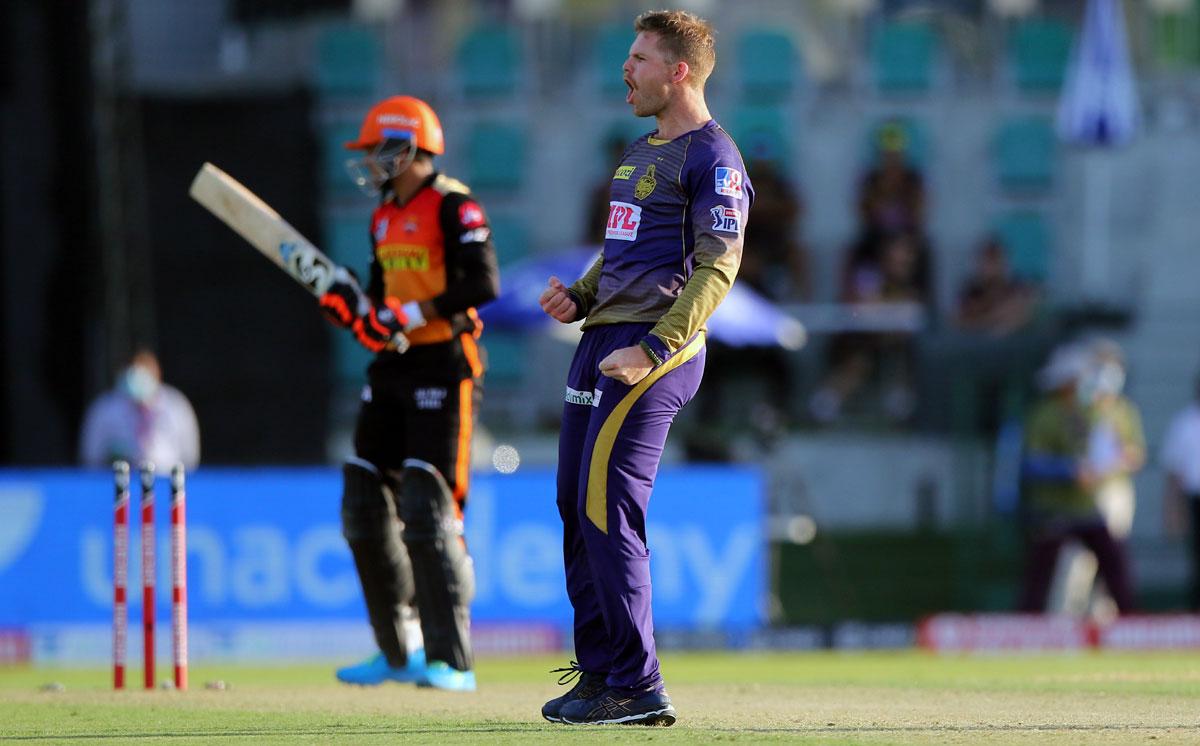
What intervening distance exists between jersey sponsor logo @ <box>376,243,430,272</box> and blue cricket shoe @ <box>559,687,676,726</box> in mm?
2350

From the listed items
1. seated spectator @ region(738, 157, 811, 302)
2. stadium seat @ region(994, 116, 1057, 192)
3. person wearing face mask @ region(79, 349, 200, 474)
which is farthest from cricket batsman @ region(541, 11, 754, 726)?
stadium seat @ region(994, 116, 1057, 192)

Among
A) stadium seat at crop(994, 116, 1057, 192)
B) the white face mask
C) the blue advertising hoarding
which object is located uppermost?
stadium seat at crop(994, 116, 1057, 192)

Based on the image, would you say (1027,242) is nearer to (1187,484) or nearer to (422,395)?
(1187,484)

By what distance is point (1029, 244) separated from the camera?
21344 mm

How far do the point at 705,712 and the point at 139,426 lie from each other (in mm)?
9235

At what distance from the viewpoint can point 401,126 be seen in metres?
8.34

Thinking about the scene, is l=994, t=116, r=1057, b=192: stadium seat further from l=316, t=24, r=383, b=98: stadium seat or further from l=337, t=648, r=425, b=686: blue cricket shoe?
l=337, t=648, r=425, b=686: blue cricket shoe

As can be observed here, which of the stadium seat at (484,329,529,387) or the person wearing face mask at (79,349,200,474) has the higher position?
the stadium seat at (484,329,529,387)

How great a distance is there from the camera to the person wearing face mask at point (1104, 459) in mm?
14305

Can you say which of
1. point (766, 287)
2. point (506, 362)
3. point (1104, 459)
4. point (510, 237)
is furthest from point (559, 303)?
point (510, 237)

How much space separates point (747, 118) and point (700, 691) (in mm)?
13058

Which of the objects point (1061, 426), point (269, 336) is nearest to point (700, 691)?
point (1061, 426)

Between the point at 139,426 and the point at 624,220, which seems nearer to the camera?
the point at 624,220

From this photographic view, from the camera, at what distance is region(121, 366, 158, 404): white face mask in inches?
621
